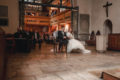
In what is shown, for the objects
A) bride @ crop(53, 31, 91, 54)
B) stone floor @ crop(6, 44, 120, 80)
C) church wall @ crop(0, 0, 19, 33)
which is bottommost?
stone floor @ crop(6, 44, 120, 80)

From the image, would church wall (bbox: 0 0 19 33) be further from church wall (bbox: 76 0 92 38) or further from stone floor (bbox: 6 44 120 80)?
church wall (bbox: 76 0 92 38)

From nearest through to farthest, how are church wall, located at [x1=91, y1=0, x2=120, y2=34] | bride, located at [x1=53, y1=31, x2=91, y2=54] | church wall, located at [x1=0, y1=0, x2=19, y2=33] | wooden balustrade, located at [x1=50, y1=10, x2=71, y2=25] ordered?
bride, located at [x1=53, y1=31, x2=91, y2=54] < church wall, located at [x1=91, y1=0, x2=120, y2=34] < church wall, located at [x1=0, y1=0, x2=19, y2=33] < wooden balustrade, located at [x1=50, y1=10, x2=71, y2=25]

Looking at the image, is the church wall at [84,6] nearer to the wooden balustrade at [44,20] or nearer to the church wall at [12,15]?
the wooden balustrade at [44,20]

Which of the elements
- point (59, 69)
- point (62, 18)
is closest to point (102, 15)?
point (62, 18)

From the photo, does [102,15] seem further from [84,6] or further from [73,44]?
[73,44]

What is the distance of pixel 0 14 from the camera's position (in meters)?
8.18

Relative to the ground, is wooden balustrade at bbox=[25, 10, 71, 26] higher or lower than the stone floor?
higher

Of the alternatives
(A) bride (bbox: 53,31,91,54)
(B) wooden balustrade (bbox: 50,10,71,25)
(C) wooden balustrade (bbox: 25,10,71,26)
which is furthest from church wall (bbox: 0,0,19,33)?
(C) wooden balustrade (bbox: 25,10,71,26)

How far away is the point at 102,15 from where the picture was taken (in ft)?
30.9

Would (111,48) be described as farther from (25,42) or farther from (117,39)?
(25,42)

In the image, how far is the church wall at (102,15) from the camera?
7.90 m

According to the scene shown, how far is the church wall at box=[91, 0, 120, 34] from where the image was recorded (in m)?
7.90

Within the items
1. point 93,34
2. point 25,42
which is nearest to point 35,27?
point 93,34

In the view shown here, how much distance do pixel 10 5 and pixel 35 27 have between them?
8.25m
